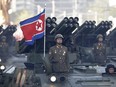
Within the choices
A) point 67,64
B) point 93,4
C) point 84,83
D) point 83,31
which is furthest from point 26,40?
point 93,4

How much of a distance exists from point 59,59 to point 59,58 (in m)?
0.04

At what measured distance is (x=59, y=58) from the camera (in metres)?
13.2

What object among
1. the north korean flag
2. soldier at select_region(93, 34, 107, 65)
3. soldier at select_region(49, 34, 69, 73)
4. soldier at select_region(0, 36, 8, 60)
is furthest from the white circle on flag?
soldier at select_region(0, 36, 8, 60)

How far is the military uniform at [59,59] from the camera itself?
12930 millimetres

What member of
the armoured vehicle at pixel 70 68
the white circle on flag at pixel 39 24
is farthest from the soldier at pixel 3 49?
the white circle on flag at pixel 39 24

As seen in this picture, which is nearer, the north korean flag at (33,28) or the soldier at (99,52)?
the north korean flag at (33,28)

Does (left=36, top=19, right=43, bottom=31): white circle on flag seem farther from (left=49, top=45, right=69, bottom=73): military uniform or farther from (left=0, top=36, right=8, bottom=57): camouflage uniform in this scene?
(left=0, top=36, right=8, bottom=57): camouflage uniform

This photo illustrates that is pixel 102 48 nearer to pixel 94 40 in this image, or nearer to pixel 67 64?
pixel 94 40

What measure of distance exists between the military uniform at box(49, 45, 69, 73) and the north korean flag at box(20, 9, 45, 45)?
91 cm

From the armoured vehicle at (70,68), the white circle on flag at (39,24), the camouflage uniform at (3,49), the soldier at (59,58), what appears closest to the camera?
the armoured vehicle at (70,68)

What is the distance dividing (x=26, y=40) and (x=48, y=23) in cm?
150

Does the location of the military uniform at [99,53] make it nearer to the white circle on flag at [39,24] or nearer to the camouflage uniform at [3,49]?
the white circle on flag at [39,24]

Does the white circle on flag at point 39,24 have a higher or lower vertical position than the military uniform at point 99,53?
higher

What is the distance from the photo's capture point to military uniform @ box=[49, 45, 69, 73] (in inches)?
509
